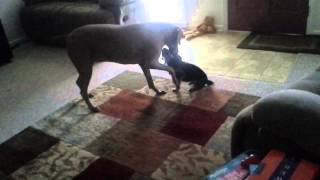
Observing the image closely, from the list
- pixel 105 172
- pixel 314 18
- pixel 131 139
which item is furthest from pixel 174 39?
pixel 314 18

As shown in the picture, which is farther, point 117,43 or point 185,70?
point 185,70

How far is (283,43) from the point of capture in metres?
3.35

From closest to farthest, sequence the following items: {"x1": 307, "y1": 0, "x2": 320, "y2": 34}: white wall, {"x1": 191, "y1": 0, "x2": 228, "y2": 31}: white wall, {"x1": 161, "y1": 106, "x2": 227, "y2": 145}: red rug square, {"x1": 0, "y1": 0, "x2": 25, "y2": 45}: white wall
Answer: {"x1": 161, "y1": 106, "x2": 227, "y2": 145}: red rug square
{"x1": 307, "y1": 0, "x2": 320, "y2": 34}: white wall
{"x1": 191, "y1": 0, "x2": 228, "y2": 31}: white wall
{"x1": 0, "y1": 0, "x2": 25, "y2": 45}: white wall

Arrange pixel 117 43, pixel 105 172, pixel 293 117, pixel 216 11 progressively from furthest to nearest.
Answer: pixel 216 11
pixel 117 43
pixel 105 172
pixel 293 117

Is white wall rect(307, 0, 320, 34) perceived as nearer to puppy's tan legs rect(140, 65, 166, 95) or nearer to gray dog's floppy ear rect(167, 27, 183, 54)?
gray dog's floppy ear rect(167, 27, 183, 54)

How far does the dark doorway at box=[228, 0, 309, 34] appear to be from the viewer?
3.43 metres

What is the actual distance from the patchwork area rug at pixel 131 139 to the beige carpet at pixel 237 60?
15.6 inches

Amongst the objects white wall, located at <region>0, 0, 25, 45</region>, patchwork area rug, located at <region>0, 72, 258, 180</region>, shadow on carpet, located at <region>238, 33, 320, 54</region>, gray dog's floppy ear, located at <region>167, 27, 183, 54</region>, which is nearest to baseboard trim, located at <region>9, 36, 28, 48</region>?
white wall, located at <region>0, 0, 25, 45</region>

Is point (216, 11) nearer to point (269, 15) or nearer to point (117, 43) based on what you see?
point (269, 15)

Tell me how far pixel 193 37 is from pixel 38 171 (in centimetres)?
253

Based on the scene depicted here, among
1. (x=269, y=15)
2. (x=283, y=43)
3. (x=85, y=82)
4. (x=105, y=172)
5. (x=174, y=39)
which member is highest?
(x=174, y=39)

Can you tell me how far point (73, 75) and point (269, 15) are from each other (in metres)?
2.27

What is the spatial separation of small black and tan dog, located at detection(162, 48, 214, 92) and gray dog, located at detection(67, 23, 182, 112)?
0.72 ft

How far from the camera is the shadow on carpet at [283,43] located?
315 centimetres
